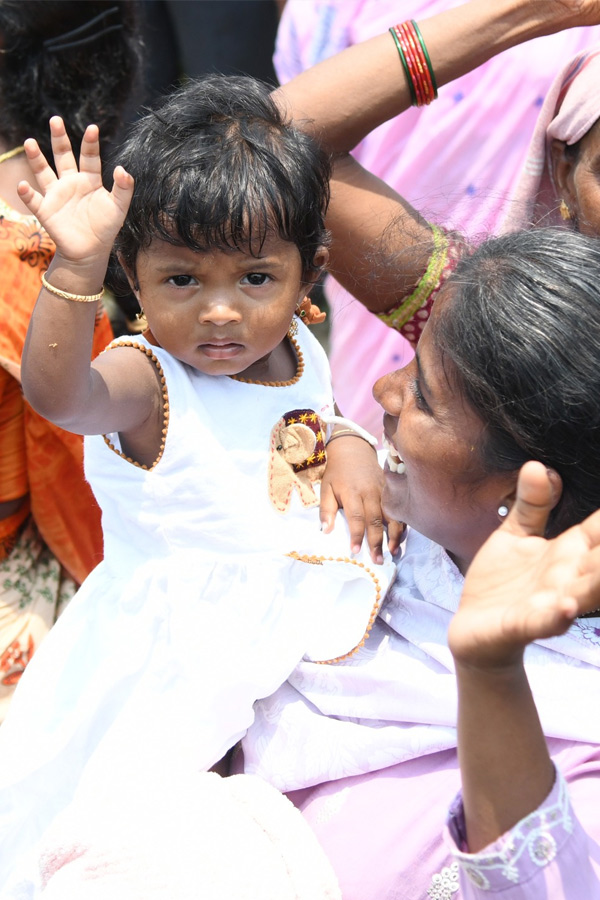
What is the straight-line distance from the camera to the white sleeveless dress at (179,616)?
1.86 meters

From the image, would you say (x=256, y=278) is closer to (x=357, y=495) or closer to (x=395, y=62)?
(x=357, y=495)

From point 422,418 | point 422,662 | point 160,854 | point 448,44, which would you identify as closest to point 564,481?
point 422,418

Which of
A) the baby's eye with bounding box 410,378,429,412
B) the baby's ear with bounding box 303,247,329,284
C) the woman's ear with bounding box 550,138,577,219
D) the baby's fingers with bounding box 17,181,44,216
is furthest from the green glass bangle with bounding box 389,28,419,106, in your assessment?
→ the baby's fingers with bounding box 17,181,44,216

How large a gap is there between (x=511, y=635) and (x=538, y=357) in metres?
0.55

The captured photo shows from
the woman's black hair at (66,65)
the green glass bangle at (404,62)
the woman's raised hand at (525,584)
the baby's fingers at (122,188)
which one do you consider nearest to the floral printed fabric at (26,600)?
the woman's black hair at (66,65)

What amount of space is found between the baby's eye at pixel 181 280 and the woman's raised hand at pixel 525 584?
0.88 m

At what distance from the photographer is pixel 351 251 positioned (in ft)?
7.93

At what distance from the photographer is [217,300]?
1895 millimetres

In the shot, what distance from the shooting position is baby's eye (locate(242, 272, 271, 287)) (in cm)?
195

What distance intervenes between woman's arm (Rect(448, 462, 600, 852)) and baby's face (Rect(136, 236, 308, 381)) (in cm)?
81

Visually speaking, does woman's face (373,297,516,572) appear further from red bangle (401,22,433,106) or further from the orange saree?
the orange saree

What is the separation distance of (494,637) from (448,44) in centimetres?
164

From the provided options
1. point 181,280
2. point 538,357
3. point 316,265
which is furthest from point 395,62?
point 538,357

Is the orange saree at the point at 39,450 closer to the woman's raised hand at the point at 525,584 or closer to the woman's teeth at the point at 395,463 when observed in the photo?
the woman's teeth at the point at 395,463
